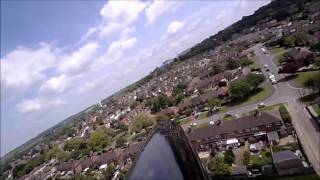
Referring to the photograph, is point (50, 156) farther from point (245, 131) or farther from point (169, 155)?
point (169, 155)

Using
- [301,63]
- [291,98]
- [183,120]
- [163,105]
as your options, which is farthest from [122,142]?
[301,63]

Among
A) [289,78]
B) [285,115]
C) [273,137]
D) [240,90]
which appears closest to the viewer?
[273,137]

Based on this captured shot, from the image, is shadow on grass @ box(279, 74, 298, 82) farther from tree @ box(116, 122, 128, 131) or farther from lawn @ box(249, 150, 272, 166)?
tree @ box(116, 122, 128, 131)

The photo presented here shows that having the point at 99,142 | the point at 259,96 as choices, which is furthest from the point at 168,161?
the point at 99,142

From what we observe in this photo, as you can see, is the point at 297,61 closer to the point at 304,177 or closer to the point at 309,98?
the point at 309,98

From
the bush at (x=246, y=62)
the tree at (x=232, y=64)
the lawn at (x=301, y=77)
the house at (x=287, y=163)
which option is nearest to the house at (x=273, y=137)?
the house at (x=287, y=163)

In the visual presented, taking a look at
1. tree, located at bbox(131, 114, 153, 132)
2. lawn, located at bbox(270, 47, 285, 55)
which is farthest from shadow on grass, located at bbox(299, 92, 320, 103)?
lawn, located at bbox(270, 47, 285, 55)
